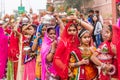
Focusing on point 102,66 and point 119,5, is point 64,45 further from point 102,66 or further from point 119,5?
point 119,5

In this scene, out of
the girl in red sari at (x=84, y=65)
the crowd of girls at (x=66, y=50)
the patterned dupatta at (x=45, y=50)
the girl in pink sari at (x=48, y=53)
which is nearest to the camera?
the crowd of girls at (x=66, y=50)

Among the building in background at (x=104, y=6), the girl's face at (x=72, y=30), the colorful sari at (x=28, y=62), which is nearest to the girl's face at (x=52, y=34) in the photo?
the girl's face at (x=72, y=30)

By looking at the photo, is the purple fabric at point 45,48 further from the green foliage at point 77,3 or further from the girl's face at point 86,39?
the green foliage at point 77,3

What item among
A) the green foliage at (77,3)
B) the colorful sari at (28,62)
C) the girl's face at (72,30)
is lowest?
the colorful sari at (28,62)

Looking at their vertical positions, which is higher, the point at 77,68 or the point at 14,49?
the point at 77,68

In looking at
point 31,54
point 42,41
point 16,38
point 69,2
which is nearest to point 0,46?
point 16,38

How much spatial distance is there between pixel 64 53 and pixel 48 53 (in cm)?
66

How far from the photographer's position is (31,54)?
7223 mm

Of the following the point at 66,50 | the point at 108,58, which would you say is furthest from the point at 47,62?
the point at 108,58

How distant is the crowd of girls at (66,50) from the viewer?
5.27 m

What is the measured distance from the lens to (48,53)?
612 centimetres

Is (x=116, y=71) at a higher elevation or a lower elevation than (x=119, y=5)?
lower

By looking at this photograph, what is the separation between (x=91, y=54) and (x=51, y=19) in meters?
1.26

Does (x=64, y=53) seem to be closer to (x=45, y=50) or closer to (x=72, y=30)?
(x=72, y=30)
